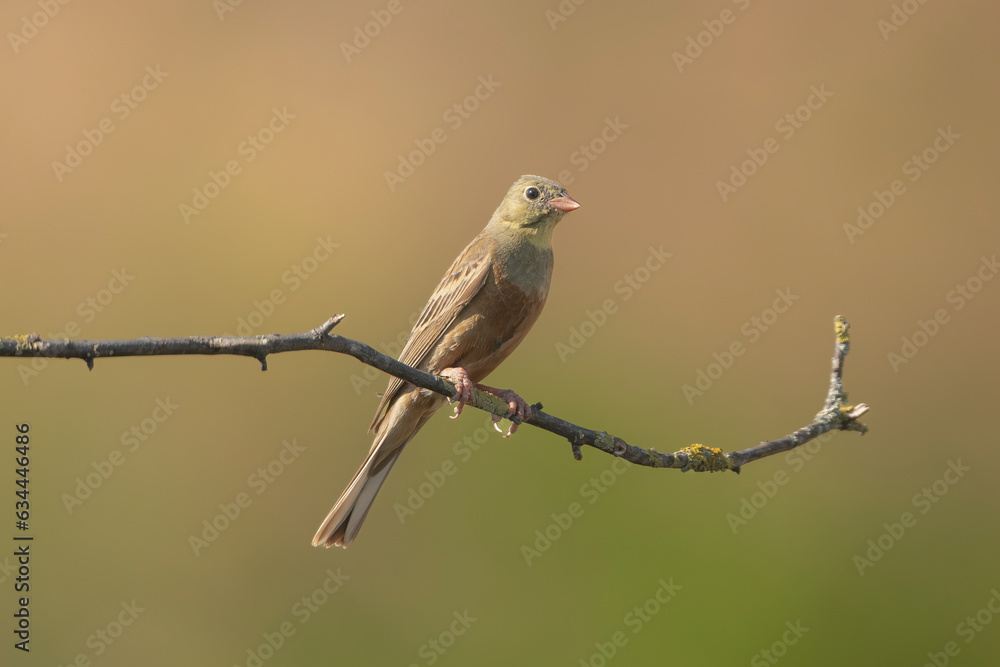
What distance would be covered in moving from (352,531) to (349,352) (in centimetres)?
294

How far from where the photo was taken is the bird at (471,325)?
17.4ft

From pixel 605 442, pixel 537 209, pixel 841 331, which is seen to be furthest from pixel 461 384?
pixel 841 331

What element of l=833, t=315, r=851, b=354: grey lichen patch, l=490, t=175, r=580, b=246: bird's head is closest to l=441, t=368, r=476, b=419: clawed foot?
l=490, t=175, r=580, b=246: bird's head

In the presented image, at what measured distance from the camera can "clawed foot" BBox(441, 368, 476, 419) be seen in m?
4.86

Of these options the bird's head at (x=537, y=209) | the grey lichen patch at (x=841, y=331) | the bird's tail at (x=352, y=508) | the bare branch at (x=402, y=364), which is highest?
the grey lichen patch at (x=841, y=331)

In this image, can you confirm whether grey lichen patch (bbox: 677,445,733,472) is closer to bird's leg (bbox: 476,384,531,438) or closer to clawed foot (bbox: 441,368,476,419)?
bird's leg (bbox: 476,384,531,438)

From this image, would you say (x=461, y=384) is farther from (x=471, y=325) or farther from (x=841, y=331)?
(x=841, y=331)

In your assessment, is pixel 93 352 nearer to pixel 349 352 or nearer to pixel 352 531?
pixel 349 352

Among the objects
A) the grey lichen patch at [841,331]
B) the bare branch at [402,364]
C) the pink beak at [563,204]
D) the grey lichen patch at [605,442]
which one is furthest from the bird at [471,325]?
the grey lichen patch at [841,331]

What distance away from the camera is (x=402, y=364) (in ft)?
10.6

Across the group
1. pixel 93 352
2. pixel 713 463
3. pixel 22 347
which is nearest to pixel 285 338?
pixel 93 352

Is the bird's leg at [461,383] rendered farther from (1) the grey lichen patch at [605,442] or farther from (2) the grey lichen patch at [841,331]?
(2) the grey lichen patch at [841,331]

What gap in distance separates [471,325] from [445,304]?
0.34 metres

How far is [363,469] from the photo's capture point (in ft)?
18.8
